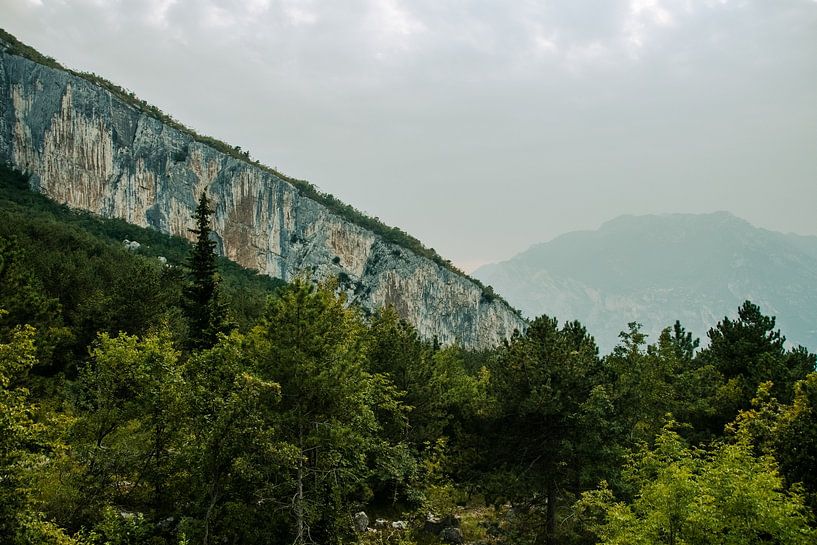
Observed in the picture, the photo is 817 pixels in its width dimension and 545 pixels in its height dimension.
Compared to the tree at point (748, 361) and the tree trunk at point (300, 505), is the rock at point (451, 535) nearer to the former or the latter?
Result: the tree trunk at point (300, 505)

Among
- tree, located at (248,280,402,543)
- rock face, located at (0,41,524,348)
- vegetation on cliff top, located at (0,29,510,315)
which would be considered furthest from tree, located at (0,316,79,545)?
vegetation on cliff top, located at (0,29,510,315)

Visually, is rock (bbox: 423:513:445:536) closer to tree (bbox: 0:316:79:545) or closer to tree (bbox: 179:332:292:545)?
tree (bbox: 179:332:292:545)

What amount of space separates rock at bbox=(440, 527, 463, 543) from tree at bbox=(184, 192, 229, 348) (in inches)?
549

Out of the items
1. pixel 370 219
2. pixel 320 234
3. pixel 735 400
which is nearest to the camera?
pixel 735 400

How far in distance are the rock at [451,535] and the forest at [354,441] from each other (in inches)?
2.2

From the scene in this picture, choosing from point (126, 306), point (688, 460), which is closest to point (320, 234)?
point (126, 306)

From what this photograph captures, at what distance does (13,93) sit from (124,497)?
102680 mm

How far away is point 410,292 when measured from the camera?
406 feet

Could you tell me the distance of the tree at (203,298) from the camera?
81.0 feet

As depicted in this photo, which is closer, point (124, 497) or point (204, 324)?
point (124, 497)

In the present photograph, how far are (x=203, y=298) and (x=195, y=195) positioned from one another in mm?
86197

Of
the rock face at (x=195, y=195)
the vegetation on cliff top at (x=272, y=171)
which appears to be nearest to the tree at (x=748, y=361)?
the rock face at (x=195, y=195)

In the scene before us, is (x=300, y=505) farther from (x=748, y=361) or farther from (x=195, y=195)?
(x=195, y=195)

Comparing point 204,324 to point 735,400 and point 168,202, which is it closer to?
point 735,400
